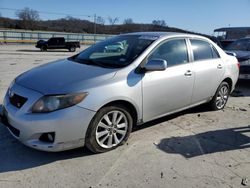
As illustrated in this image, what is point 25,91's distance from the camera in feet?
12.2

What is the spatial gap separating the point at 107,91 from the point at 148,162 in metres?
1.07

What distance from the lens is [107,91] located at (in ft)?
12.3

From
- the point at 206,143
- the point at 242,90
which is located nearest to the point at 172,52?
the point at 206,143

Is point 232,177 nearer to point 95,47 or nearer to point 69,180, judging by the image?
point 69,180

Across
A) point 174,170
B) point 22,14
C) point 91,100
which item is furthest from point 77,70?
point 22,14

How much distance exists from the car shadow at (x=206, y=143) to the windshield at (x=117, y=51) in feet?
4.58

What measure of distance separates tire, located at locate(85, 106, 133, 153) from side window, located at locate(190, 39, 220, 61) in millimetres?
2007

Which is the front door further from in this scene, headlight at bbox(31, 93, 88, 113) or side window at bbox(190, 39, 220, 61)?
headlight at bbox(31, 93, 88, 113)

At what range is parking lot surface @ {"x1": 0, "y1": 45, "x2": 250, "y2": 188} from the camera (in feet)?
10.8

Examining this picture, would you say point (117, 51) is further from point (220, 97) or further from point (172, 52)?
point (220, 97)

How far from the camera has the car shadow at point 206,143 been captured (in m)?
4.14

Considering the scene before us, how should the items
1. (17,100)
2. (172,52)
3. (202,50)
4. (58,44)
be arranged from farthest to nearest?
(58,44) → (202,50) → (172,52) → (17,100)

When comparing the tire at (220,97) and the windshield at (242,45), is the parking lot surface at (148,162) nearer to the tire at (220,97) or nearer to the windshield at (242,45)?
the tire at (220,97)

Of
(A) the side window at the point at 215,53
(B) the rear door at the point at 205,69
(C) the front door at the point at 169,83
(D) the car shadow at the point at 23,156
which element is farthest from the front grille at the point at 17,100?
(A) the side window at the point at 215,53
